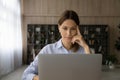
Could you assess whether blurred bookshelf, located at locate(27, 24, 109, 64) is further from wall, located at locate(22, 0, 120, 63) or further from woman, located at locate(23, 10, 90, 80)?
woman, located at locate(23, 10, 90, 80)

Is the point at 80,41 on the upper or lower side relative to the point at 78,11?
lower

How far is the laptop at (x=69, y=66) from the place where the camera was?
1.11 meters

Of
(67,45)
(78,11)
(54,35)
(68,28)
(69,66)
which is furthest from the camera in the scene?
(78,11)

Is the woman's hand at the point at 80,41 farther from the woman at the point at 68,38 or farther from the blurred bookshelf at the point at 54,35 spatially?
the blurred bookshelf at the point at 54,35

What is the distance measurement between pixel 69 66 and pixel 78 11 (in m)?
9.92

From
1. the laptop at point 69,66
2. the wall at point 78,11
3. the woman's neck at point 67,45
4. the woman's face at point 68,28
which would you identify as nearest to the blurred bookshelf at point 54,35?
the wall at point 78,11

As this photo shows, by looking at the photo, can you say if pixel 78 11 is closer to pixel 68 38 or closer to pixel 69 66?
pixel 68 38

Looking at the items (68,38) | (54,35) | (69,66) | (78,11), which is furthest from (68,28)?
(78,11)

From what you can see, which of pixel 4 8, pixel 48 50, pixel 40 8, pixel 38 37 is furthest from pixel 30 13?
pixel 48 50

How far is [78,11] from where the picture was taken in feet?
35.7

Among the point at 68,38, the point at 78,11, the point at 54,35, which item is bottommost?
the point at 54,35

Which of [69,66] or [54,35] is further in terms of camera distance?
[54,35]

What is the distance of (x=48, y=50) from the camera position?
5.57 ft

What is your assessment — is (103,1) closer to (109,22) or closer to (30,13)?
(109,22)
